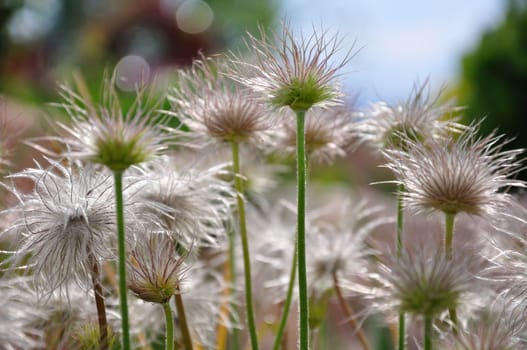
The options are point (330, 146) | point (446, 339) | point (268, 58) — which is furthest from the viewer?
point (330, 146)

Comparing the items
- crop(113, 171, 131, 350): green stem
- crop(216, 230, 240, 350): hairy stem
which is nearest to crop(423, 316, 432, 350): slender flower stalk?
crop(113, 171, 131, 350): green stem

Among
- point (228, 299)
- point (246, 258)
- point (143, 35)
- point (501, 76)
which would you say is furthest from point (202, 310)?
point (143, 35)

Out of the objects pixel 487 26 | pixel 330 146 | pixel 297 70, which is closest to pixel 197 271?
pixel 330 146

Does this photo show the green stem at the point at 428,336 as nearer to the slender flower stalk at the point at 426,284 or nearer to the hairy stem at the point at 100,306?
the slender flower stalk at the point at 426,284

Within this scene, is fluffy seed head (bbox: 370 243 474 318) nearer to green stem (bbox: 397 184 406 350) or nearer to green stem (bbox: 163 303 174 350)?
green stem (bbox: 397 184 406 350)

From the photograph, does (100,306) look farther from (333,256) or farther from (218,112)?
(333,256)

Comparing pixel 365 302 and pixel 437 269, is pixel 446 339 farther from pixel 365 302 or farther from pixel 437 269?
pixel 365 302

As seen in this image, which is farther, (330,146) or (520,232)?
(330,146)

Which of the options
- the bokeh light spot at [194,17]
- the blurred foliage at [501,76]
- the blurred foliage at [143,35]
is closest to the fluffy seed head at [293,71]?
the blurred foliage at [501,76]
